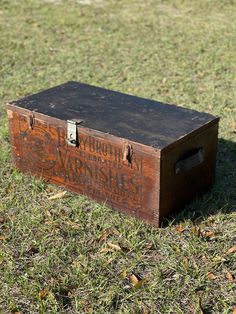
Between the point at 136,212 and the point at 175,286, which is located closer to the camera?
the point at 175,286

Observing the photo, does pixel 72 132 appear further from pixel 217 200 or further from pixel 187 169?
pixel 217 200

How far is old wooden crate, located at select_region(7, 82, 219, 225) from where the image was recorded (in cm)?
339

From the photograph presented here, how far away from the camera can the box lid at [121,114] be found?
346 cm

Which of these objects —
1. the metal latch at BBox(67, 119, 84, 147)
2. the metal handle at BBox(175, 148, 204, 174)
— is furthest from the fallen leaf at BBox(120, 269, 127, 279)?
the metal latch at BBox(67, 119, 84, 147)

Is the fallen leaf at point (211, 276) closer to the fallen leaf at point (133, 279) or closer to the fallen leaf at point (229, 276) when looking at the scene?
the fallen leaf at point (229, 276)

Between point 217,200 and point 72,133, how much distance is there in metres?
1.06

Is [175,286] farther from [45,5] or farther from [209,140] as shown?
[45,5]

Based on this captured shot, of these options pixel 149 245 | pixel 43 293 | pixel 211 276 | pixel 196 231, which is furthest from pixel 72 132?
pixel 211 276

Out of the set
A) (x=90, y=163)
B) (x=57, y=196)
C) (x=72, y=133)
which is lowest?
(x=57, y=196)

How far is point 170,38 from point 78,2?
2842 mm

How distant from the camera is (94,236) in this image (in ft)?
11.3

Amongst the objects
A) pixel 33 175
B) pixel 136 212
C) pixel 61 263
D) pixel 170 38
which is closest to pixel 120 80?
pixel 170 38

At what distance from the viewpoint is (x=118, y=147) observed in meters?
3.42

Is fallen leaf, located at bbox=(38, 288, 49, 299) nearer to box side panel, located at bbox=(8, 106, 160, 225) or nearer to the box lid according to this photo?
box side panel, located at bbox=(8, 106, 160, 225)
